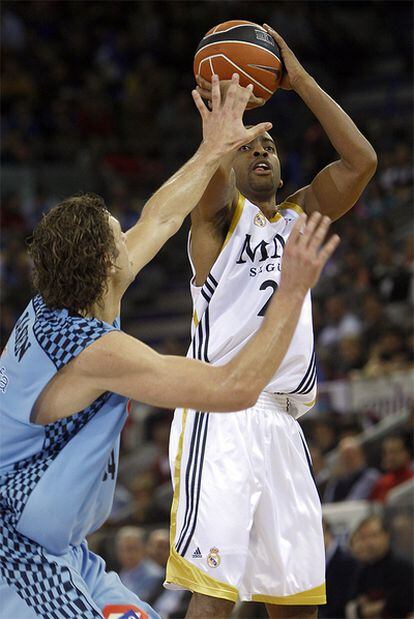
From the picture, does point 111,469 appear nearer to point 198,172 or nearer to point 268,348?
point 268,348

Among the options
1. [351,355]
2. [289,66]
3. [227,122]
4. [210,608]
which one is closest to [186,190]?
[227,122]

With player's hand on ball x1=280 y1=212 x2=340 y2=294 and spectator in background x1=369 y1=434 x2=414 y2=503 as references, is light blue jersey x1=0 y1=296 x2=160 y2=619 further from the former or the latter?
spectator in background x1=369 y1=434 x2=414 y2=503

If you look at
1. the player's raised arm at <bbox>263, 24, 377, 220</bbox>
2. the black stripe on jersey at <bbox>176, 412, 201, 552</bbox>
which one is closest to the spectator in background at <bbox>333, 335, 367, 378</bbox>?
the player's raised arm at <bbox>263, 24, 377, 220</bbox>

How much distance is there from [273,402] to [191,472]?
0.46 metres

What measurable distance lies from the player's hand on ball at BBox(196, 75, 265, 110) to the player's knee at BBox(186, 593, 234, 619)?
80.7 inches

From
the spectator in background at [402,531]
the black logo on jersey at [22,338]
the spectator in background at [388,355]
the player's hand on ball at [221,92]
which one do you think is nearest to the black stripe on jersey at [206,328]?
the player's hand on ball at [221,92]

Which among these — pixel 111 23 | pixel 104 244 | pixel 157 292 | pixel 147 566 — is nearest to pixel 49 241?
pixel 104 244

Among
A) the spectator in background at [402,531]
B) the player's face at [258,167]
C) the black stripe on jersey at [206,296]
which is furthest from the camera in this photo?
the spectator in background at [402,531]

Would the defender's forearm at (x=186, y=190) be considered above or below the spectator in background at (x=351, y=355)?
below

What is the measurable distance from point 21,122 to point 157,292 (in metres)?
3.46

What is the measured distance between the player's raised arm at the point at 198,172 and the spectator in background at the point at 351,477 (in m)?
4.97

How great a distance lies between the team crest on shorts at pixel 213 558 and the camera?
4332mm

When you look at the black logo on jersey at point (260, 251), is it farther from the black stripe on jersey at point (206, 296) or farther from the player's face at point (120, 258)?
the player's face at point (120, 258)

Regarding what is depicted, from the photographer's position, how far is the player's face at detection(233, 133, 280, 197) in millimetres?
4855
